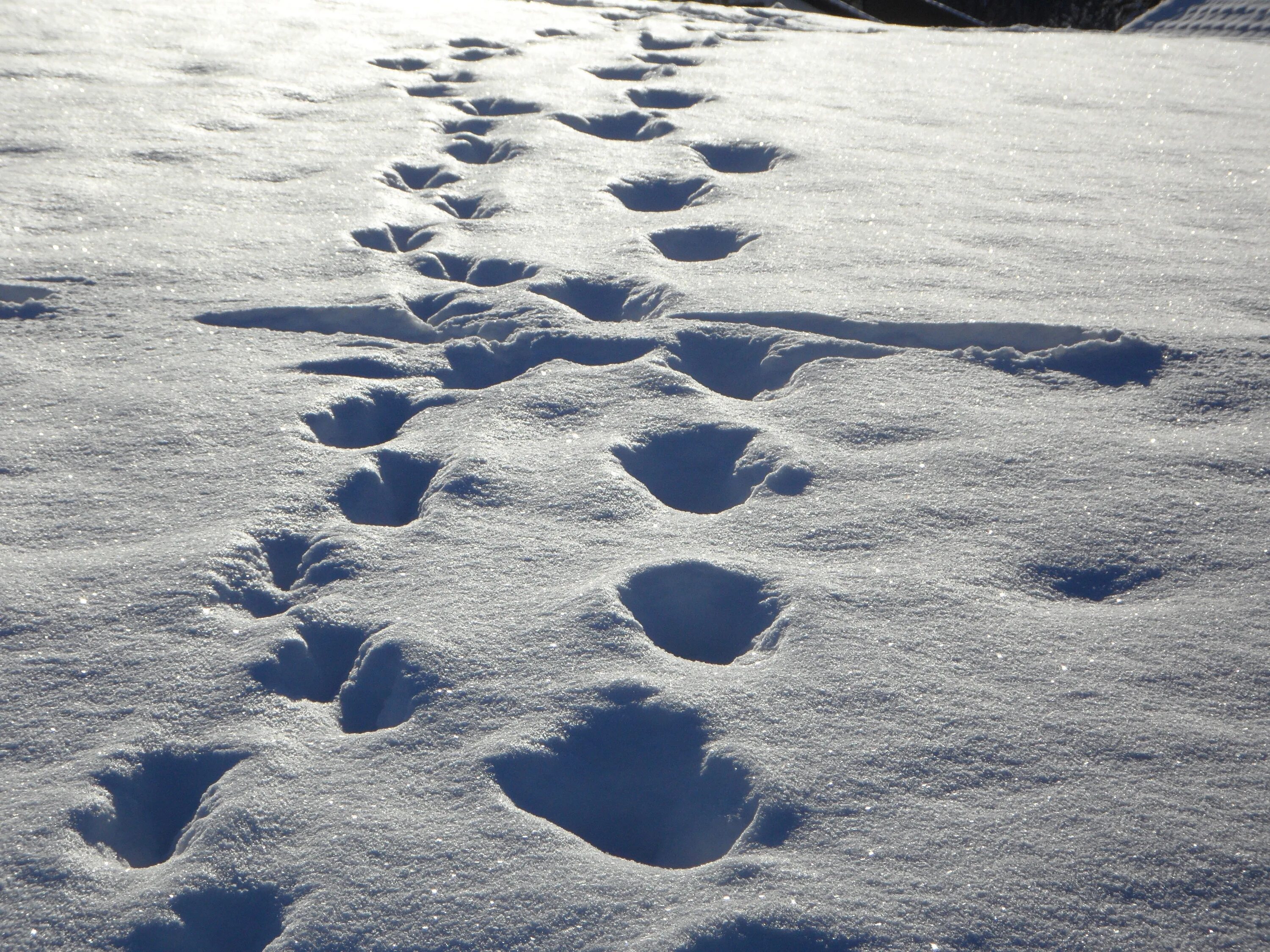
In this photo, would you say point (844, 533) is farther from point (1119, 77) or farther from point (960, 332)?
point (1119, 77)

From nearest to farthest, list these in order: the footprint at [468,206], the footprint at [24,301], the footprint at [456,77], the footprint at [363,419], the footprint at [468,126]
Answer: the footprint at [363,419], the footprint at [24,301], the footprint at [468,206], the footprint at [468,126], the footprint at [456,77]

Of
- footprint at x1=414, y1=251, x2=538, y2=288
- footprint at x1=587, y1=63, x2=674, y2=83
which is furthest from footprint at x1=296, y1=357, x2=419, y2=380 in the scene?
footprint at x1=587, y1=63, x2=674, y2=83

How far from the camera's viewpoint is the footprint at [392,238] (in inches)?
96.2

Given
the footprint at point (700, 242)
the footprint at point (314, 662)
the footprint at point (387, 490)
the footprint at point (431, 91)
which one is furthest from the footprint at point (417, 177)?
the footprint at point (314, 662)

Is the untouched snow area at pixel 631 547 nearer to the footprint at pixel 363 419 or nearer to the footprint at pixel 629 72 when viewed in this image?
the footprint at pixel 363 419

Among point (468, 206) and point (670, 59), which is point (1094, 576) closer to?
point (468, 206)

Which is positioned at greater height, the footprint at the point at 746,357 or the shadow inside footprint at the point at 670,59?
the shadow inside footprint at the point at 670,59

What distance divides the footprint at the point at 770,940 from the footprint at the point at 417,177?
2.35m

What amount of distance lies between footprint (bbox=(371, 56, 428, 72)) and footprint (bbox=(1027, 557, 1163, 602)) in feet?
11.3

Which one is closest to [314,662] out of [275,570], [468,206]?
[275,570]

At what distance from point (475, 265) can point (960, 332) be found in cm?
109

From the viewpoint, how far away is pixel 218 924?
3.14ft

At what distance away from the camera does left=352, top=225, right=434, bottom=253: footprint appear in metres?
2.44

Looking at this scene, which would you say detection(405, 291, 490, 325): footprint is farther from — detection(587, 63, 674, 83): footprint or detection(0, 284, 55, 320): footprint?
detection(587, 63, 674, 83): footprint
